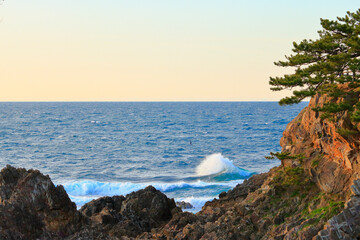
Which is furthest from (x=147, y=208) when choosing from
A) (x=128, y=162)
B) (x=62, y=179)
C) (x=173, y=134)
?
(x=173, y=134)

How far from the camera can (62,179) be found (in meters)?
56.0

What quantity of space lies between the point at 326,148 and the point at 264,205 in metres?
4.95

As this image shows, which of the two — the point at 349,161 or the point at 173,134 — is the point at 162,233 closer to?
the point at 349,161

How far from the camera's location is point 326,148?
2272 cm

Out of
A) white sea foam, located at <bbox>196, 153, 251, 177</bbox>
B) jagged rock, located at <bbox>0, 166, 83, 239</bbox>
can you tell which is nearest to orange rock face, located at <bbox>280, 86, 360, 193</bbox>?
jagged rock, located at <bbox>0, 166, 83, 239</bbox>

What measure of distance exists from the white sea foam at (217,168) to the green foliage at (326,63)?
118 feet

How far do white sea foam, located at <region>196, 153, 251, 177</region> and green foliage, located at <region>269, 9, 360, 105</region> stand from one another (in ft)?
118

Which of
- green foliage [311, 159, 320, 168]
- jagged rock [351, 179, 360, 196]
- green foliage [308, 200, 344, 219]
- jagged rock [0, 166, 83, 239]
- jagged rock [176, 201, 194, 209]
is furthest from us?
jagged rock [176, 201, 194, 209]

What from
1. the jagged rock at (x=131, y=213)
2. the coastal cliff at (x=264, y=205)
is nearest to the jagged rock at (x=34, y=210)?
the coastal cliff at (x=264, y=205)

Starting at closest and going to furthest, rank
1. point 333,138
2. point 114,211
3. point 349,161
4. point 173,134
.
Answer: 1. point 349,161
2. point 333,138
3. point 114,211
4. point 173,134

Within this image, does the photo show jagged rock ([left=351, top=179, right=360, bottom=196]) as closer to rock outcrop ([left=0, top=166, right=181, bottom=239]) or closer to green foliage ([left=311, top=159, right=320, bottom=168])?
green foliage ([left=311, top=159, right=320, bottom=168])

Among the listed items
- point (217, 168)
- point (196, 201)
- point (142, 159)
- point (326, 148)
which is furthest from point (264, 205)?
point (142, 159)

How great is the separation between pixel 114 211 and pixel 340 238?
1531cm

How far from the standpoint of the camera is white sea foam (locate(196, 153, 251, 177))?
194ft
